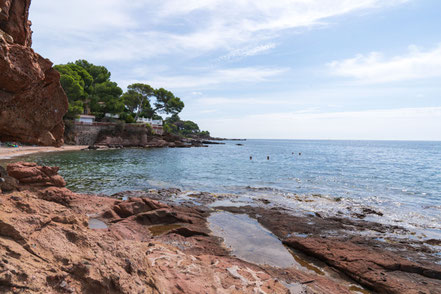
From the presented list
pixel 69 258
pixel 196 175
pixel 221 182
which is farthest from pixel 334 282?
pixel 196 175

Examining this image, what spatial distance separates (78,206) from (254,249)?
8.63 meters

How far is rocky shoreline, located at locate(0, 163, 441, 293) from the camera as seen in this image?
12.4ft

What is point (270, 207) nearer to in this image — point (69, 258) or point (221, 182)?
point (221, 182)

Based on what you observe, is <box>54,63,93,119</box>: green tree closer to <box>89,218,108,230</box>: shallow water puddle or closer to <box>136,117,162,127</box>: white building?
<box>136,117,162,127</box>: white building

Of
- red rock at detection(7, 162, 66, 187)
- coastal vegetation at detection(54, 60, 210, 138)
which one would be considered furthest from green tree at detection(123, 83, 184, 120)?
red rock at detection(7, 162, 66, 187)

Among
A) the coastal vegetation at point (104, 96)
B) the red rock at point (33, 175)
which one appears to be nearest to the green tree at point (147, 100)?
the coastal vegetation at point (104, 96)

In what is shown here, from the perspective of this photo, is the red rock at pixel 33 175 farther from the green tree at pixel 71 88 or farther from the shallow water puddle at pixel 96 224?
the green tree at pixel 71 88

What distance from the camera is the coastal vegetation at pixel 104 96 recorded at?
5423 cm

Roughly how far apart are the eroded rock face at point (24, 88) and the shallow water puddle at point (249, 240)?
7772 millimetres

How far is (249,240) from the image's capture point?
34.9ft

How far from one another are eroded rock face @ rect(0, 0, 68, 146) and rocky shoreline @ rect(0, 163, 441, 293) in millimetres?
1730

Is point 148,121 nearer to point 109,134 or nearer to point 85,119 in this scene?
point 109,134

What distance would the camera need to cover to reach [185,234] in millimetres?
10602

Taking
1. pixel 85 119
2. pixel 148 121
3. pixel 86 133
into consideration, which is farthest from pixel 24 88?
pixel 148 121
